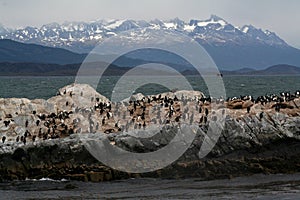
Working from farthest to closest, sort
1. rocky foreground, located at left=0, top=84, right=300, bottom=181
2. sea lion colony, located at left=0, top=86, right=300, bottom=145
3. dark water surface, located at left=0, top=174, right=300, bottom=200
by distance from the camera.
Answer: sea lion colony, located at left=0, top=86, right=300, bottom=145, rocky foreground, located at left=0, top=84, right=300, bottom=181, dark water surface, located at left=0, top=174, right=300, bottom=200

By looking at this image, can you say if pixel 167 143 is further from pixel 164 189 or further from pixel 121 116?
pixel 121 116

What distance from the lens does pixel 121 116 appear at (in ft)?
111

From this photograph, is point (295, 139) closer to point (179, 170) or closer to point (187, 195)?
point (179, 170)

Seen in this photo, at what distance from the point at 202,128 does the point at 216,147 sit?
4.31 feet

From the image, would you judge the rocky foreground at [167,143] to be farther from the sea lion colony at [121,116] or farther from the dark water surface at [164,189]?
the dark water surface at [164,189]

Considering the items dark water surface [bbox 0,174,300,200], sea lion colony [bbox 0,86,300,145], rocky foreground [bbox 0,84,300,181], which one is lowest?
dark water surface [bbox 0,174,300,200]

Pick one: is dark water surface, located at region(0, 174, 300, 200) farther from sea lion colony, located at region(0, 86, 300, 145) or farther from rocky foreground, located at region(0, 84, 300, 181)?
sea lion colony, located at region(0, 86, 300, 145)

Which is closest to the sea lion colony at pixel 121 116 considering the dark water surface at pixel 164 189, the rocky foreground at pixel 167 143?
the rocky foreground at pixel 167 143

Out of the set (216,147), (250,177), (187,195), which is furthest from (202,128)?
(187,195)

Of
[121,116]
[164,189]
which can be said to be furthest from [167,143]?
[121,116]

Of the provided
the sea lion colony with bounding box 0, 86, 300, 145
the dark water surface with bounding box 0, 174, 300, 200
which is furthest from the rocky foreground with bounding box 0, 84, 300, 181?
the dark water surface with bounding box 0, 174, 300, 200

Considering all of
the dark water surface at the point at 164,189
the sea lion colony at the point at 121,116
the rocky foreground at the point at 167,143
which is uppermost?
the sea lion colony at the point at 121,116

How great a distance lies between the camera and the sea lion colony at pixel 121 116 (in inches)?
1194

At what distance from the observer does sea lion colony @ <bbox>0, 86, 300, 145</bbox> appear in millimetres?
30328
